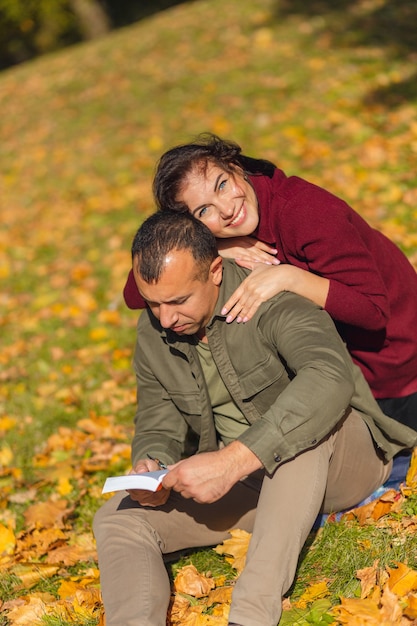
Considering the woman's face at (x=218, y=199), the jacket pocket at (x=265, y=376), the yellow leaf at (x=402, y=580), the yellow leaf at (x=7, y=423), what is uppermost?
the woman's face at (x=218, y=199)

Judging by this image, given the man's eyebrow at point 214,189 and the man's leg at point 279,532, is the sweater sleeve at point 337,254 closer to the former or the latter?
the man's eyebrow at point 214,189

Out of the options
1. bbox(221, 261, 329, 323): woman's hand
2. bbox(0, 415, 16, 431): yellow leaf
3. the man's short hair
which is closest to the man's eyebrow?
the man's short hair

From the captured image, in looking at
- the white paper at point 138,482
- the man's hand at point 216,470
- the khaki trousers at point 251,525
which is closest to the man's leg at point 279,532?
the khaki trousers at point 251,525

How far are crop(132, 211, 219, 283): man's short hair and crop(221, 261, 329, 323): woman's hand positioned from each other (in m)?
0.16

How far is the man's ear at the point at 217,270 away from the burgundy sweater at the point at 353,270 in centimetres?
32

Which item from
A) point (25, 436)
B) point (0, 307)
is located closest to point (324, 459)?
point (25, 436)

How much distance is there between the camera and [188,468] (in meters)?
2.72

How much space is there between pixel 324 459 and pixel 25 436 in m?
2.63

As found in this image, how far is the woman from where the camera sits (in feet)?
10.1

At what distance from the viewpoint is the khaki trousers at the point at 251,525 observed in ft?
8.65

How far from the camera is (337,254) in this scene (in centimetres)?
309

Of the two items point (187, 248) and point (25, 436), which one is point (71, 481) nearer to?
point (25, 436)

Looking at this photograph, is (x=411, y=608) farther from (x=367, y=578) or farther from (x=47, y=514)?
(x=47, y=514)

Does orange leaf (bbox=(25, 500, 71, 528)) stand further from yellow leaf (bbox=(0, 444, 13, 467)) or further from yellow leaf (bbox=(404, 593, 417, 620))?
yellow leaf (bbox=(404, 593, 417, 620))
